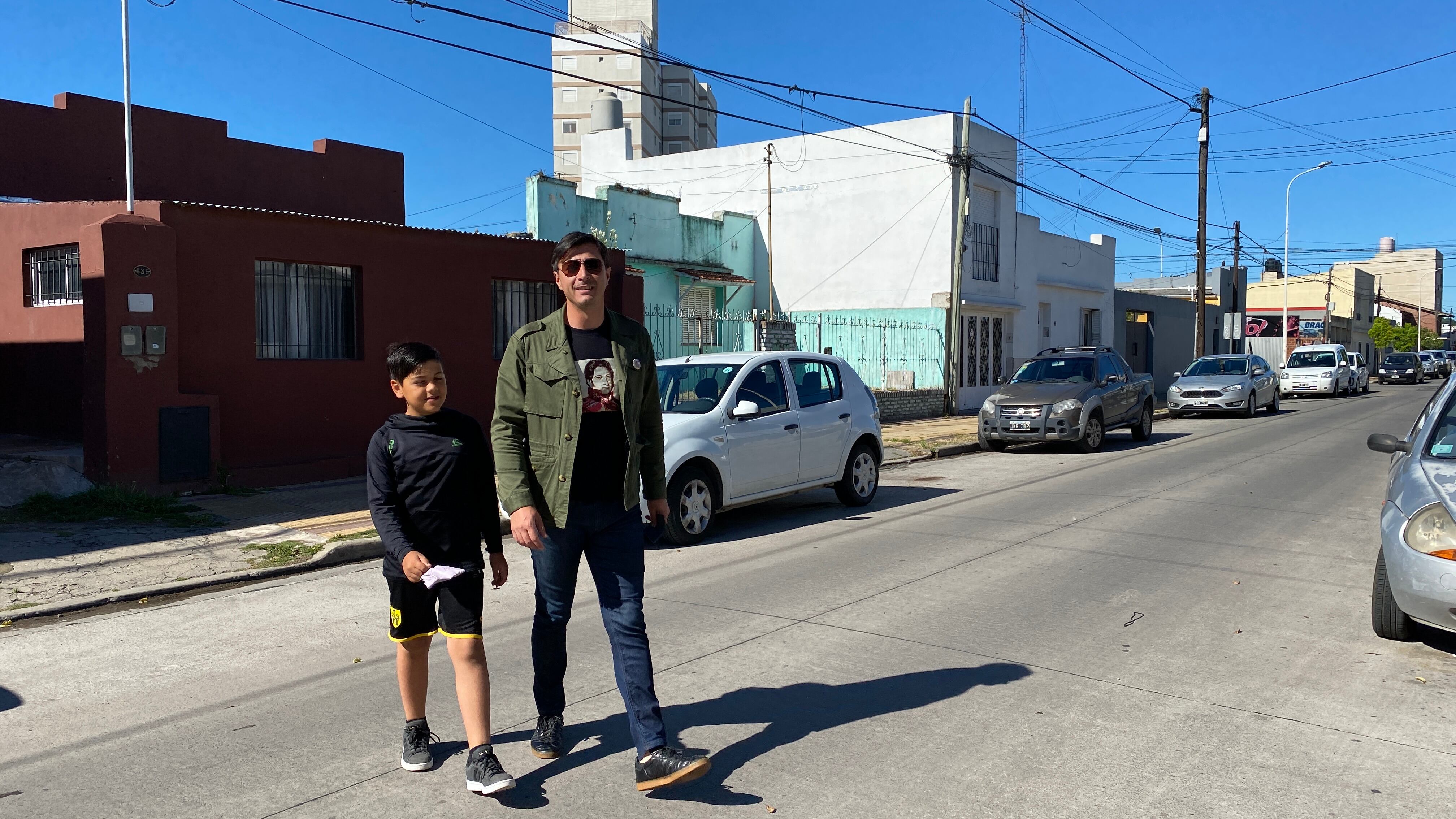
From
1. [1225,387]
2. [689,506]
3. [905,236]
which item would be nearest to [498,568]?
[689,506]

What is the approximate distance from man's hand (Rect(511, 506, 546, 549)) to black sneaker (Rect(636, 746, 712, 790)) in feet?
2.88

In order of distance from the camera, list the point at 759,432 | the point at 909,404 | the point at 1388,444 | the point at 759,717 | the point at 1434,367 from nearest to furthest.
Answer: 1. the point at 759,717
2. the point at 1388,444
3. the point at 759,432
4. the point at 909,404
5. the point at 1434,367

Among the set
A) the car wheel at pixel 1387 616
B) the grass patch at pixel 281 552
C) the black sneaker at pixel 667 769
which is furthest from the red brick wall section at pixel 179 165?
the car wheel at pixel 1387 616

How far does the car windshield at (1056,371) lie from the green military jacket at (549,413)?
45.8 feet

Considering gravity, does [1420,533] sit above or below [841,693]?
above

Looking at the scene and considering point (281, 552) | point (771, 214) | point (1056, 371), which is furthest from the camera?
point (771, 214)

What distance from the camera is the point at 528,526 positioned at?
368cm

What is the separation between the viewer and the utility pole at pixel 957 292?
23.1 m

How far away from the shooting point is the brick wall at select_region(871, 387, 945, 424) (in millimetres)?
21875

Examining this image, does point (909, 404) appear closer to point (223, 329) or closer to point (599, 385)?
point (223, 329)

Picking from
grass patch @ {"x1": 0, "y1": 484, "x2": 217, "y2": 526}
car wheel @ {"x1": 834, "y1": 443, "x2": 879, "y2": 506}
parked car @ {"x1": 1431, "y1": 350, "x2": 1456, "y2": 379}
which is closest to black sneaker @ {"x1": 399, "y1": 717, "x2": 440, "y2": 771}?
grass patch @ {"x1": 0, "y1": 484, "x2": 217, "y2": 526}

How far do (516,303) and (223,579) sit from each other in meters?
7.70

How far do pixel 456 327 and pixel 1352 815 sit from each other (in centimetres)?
1210

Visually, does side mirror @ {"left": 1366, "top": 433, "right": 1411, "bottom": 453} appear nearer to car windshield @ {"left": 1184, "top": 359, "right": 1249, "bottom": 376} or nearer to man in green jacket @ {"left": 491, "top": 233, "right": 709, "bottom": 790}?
man in green jacket @ {"left": 491, "top": 233, "right": 709, "bottom": 790}
